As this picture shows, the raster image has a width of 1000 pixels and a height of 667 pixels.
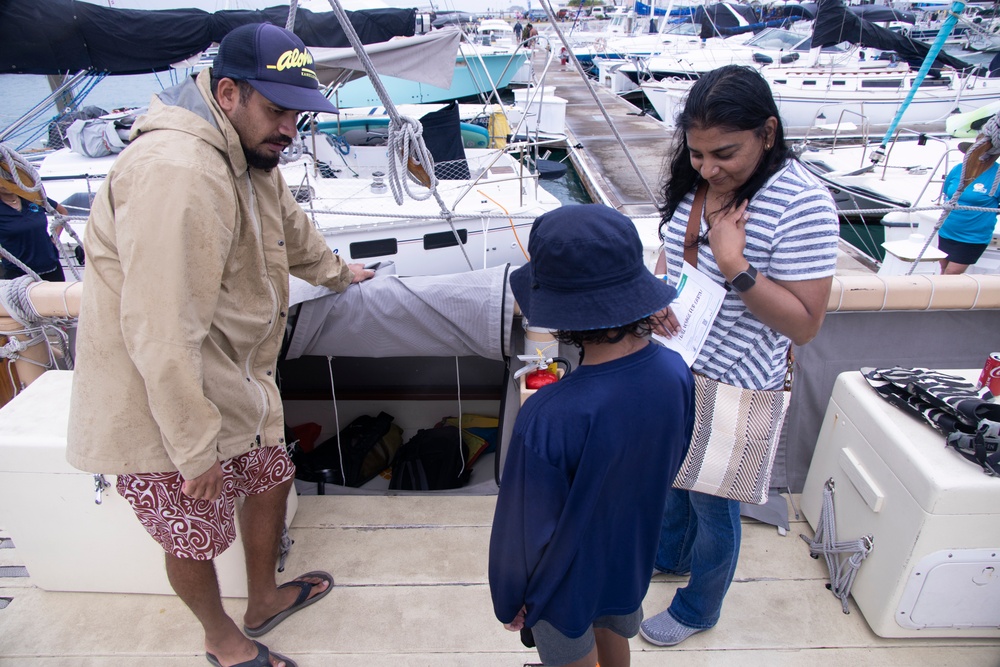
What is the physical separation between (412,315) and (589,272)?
1414mm

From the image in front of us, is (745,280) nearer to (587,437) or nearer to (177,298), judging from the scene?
(587,437)

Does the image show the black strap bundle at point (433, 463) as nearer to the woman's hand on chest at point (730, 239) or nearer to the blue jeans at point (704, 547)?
the blue jeans at point (704, 547)

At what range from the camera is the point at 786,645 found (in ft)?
6.22

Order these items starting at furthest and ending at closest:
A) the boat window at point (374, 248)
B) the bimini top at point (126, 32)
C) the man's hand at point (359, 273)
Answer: the boat window at point (374, 248)
the bimini top at point (126, 32)
the man's hand at point (359, 273)

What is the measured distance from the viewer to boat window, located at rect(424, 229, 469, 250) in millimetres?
6531

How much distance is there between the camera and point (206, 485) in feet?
4.96

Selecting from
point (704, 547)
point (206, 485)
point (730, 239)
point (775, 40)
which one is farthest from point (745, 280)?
point (775, 40)

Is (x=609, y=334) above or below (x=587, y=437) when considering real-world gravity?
above

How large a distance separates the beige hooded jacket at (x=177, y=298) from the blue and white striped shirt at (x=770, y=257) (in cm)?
118

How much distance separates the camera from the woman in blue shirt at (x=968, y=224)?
5082mm

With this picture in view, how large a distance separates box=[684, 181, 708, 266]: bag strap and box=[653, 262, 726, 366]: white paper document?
3 cm

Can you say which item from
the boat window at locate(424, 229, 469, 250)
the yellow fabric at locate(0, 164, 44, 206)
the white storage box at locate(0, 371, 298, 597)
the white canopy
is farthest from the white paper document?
the white canopy

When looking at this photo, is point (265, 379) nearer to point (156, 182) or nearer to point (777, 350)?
point (156, 182)

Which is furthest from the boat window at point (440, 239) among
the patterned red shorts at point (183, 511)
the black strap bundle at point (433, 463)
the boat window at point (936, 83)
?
the boat window at point (936, 83)
